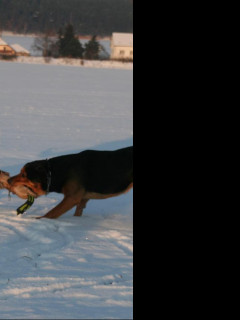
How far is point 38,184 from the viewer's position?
466 centimetres

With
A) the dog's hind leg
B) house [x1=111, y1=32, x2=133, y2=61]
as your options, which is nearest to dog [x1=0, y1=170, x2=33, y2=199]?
the dog's hind leg

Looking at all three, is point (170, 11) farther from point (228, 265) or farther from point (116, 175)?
point (116, 175)

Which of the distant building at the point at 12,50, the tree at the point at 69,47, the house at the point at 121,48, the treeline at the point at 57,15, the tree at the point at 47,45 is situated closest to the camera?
the distant building at the point at 12,50

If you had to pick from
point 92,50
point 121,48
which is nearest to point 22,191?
point 92,50

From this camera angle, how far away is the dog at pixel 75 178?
4660mm

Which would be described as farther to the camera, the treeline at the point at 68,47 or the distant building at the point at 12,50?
the treeline at the point at 68,47

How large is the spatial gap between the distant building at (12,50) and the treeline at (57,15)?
6.92 m

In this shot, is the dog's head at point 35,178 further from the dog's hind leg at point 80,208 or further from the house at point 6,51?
the house at point 6,51

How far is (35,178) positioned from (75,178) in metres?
0.38

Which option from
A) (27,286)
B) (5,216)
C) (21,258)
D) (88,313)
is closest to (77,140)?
(5,216)

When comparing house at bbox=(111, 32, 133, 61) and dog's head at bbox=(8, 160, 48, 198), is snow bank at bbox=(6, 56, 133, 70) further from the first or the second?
dog's head at bbox=(8, 160, 48, 198)

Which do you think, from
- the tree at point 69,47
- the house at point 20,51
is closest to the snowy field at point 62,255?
the tree at point 69,47

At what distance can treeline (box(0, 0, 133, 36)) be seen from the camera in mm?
54906

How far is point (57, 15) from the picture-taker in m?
57.5
